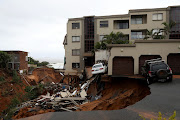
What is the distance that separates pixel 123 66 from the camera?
50.2 ft

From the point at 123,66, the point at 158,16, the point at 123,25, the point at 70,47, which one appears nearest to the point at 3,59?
the point at 70,47

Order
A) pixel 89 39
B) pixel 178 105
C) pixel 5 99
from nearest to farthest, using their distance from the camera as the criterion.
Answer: pixel 178 105 < pixel 5 99 < pixel 89 39

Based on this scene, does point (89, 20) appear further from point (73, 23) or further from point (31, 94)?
point (31, 94)

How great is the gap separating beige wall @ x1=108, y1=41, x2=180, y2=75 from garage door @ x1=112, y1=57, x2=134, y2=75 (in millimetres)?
493

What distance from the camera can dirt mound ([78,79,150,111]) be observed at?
826cm

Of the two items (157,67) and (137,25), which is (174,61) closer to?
(157,67)

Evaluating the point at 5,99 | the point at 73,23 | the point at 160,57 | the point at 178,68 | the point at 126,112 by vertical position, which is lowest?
the point at 5,99

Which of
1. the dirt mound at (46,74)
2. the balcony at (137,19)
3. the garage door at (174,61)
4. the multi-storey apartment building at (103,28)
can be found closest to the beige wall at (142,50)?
the garage door at (174,61)

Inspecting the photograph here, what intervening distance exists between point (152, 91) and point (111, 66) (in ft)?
22.6

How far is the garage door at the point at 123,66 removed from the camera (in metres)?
15.2

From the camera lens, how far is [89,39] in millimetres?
28672

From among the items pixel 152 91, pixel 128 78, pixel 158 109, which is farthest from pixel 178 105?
pixel 128 78

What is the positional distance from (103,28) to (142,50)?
1475cm

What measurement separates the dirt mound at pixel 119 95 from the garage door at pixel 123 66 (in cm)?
226
